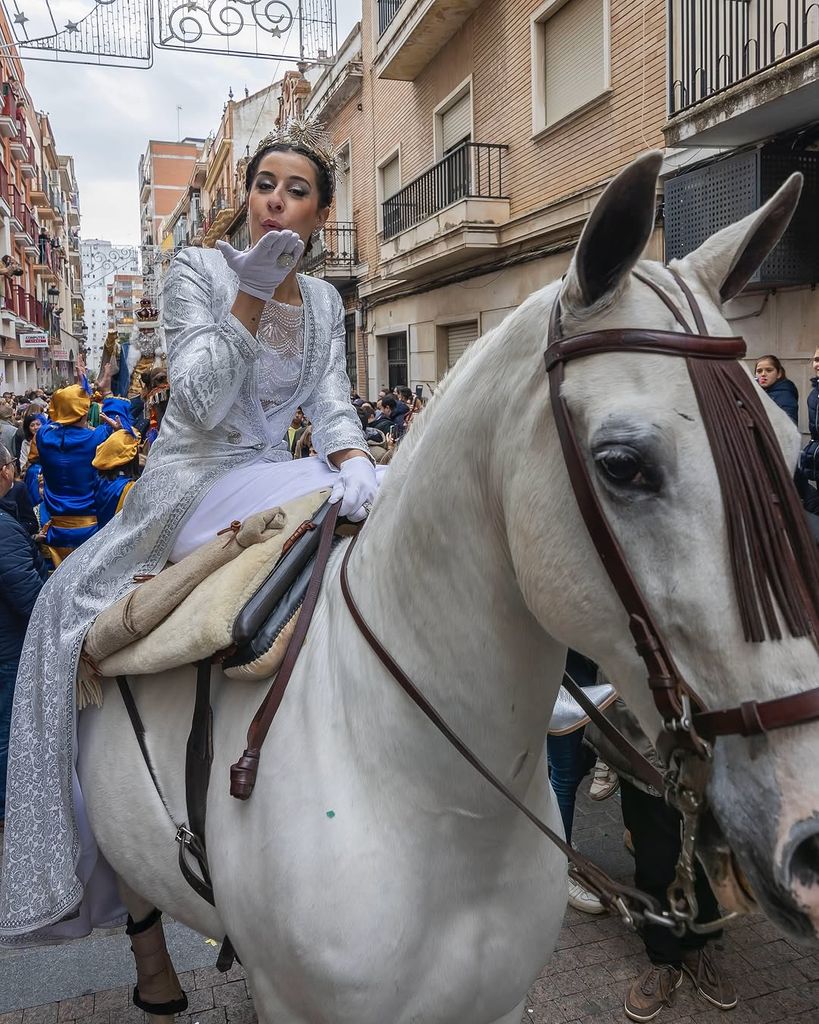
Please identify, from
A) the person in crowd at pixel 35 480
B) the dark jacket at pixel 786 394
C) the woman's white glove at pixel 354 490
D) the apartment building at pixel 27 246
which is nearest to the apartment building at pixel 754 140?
the dark jacket at pixel 786 394

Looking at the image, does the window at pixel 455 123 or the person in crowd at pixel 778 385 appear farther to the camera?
the window at pixel 455 123

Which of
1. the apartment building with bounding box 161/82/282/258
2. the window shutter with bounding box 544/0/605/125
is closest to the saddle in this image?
the window shutter with bounding box 544/0/605/125

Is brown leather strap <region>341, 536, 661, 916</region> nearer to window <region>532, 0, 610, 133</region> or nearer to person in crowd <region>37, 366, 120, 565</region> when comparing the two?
person in crowd <region>37, 366, 120, 565</region>

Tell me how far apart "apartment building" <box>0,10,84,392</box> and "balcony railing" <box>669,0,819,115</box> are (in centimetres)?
1474

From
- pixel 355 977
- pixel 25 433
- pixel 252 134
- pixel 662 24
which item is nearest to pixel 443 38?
pixel 662 24

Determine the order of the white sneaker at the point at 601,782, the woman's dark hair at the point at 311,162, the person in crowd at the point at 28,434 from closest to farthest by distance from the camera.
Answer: the woman's dark hair at the point at 311,162
the white sneaker at the point at 601,782
the person in crowd at the point at 28,434

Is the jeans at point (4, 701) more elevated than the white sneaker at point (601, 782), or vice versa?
the jeans at point (4, 701)

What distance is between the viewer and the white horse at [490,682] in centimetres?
99

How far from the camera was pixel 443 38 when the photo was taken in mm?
14398

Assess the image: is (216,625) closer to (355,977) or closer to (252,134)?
(355,977)

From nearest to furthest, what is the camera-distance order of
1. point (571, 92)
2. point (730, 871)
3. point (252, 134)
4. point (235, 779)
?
1. point (730, 871)
2. point (235, 779)
3. point (571, 92)
4. point (252, 134)

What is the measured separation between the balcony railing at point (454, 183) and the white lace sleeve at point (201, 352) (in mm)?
11506

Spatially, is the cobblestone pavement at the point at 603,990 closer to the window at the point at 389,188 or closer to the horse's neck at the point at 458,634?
the horse's neck at the point at 458,634

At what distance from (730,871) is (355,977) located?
2.40 feet
